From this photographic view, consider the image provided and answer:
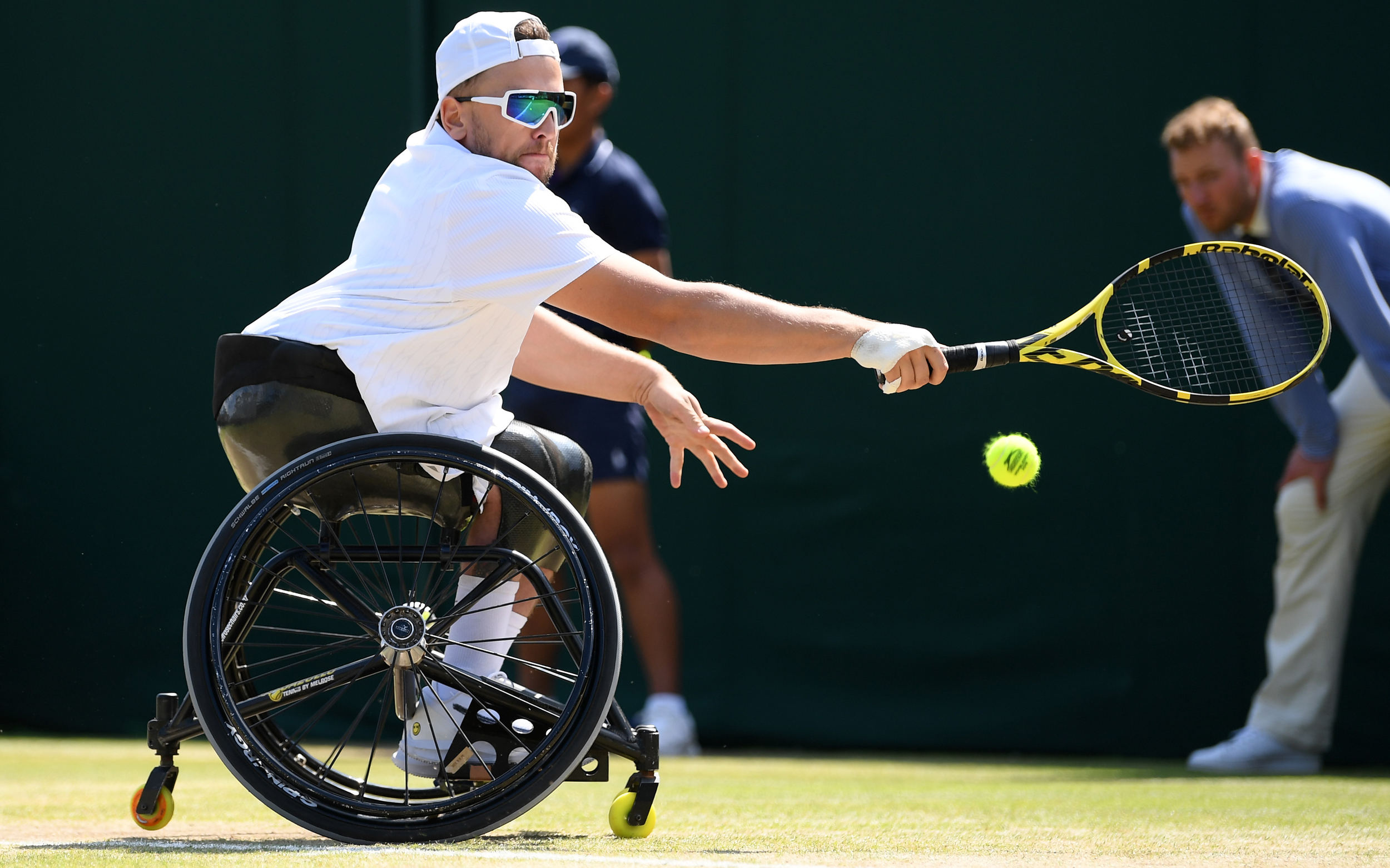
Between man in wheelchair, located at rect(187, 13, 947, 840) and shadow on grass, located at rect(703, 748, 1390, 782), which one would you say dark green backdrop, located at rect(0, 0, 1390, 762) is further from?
man in wheelchair, located at rect(187, 13, 947, 840)

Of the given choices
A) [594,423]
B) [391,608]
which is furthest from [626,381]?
[594,423]

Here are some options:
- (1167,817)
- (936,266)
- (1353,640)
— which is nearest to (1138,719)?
(1353,640)

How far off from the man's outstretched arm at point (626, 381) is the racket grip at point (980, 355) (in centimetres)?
33

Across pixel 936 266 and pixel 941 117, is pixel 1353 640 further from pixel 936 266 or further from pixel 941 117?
pixel 941 117

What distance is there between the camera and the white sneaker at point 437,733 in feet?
7.60

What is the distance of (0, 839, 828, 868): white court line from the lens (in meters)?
2.05

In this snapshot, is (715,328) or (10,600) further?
(10,600)

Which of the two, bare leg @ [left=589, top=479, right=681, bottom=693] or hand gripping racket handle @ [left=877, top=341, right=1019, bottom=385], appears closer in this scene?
hand gripping racket handle @ [left=877, top=341, right=1019, bottom=385]

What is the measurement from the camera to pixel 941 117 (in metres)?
4.67

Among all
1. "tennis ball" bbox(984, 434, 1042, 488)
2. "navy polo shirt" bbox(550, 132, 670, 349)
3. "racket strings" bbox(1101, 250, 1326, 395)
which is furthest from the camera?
"navy polo shirt" bbox(550, 132, 670, 349)

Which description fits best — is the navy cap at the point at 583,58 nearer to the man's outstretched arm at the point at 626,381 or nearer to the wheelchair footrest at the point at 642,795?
the man's outstretched arm at the point at 626,381

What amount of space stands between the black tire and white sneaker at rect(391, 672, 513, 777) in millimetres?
20

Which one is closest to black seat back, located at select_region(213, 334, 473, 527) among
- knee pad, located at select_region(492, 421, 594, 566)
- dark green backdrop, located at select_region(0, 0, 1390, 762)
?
knee pad, located at select_region(492, 421, 594, 566)

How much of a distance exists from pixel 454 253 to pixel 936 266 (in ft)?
8.61
